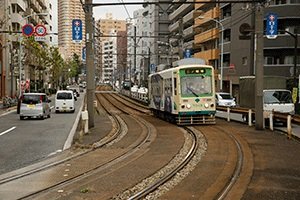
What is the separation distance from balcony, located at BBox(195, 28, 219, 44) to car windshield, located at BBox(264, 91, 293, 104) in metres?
39.0

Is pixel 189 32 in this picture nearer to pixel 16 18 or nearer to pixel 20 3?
pixel 20 3

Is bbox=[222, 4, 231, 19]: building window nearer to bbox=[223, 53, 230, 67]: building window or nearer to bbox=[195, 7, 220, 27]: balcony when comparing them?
bbox=[195, 7, 220, 27]: balcony

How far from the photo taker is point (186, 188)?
9.05 metres

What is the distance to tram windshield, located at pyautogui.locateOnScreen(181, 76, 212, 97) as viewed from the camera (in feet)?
74.3

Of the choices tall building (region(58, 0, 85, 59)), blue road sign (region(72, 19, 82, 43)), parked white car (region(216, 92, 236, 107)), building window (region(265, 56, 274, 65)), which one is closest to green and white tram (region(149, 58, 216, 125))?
blue road sign (region(72, 19, 82, 43))

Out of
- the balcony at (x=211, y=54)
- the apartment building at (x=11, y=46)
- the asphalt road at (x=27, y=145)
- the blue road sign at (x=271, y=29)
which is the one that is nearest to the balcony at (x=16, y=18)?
the apartment building at (x=11, y=46)

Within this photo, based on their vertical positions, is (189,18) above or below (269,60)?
above

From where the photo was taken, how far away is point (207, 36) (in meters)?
66.9

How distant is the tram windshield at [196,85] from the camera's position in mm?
22656

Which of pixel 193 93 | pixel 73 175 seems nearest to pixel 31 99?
pixel 193 93

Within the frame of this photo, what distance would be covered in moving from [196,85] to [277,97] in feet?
15.3

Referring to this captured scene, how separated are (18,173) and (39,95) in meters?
20.0

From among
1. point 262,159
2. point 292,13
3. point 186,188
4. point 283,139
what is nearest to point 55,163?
point 186,188

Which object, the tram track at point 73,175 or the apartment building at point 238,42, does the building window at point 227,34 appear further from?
the tram track at point 73,175
